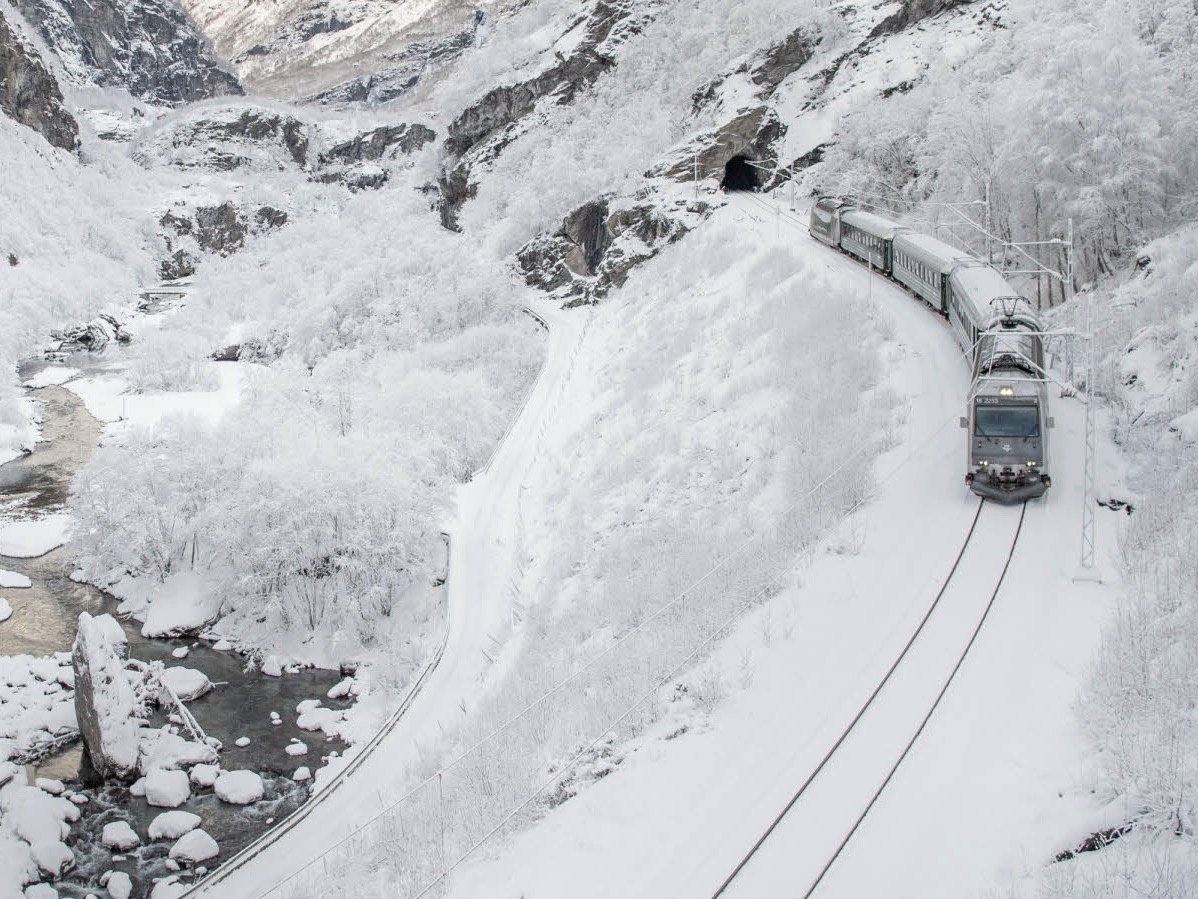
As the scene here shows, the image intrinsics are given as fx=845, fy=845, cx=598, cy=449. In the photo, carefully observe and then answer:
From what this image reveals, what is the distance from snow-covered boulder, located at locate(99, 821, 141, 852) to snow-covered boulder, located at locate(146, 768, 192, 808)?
3.43 feet

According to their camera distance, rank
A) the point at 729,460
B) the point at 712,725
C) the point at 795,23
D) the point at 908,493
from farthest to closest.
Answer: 1. the point at 795,23
2. the point at 729,460
3. the point at 908,493
4. the point at 712,725

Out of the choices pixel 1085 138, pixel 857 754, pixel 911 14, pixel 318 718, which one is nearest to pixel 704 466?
pixel 318 718

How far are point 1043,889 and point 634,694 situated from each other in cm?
632

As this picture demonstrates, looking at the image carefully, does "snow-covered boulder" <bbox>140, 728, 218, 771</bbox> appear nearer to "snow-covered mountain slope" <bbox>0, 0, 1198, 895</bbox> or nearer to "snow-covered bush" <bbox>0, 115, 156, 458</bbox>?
"snow-covered mountain slope" <bbox>0, 0, 1198, 895</bbox>

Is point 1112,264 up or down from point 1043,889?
up

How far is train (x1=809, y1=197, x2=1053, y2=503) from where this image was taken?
17156 mm

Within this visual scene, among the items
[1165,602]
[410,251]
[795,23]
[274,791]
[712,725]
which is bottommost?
[274,791]

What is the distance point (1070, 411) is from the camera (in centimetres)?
2092

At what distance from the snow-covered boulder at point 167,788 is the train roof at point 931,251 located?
26.0 metres

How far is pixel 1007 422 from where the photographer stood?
17516 mm

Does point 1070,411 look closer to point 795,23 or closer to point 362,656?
point 362,656

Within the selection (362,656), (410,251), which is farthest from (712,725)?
(410,251)

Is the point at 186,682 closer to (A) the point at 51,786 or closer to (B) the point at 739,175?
(A) the point at 51,786

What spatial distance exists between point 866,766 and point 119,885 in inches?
612
